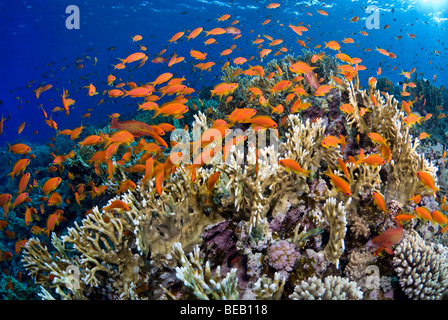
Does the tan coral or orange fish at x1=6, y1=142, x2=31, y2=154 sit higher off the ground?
the tan coral

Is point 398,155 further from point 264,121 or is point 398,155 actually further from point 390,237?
point 264,121

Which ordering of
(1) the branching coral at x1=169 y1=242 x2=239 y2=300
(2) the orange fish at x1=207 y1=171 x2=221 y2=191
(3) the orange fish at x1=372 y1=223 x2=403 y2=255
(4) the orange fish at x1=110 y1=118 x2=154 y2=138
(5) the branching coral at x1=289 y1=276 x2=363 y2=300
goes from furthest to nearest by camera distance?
(4) the orange fish at x1=110 y1=118 x2=154 y2=138
(2) the orange fish at x1=207 y1=171 x2=221 y2=191
(3) the orange fish at x1=372 y1=223 x2=403 y2=255
(5) the branching coral at x1=289 y1=276 x2=363 y2=300
(1) the branching coral at x1=169 y1=242 x2=239 y2=300

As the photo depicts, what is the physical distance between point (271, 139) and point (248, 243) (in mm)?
2329

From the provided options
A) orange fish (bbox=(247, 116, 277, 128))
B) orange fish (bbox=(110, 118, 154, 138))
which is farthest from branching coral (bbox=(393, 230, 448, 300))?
orange fish (bbox=(110, 118, 154, 138))

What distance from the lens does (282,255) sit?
8.98 ft

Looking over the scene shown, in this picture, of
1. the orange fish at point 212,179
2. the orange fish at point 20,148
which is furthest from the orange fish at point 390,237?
the orange fish at point 20,148

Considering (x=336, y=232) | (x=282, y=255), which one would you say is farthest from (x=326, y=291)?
(x=336, y=232)

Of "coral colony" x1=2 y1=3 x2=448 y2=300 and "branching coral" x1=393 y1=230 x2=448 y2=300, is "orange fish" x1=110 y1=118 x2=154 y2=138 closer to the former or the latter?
"coral colony" x1=2 y1=3 x2=448 y2=300

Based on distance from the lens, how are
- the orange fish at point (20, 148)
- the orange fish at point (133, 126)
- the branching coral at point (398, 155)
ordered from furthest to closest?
the orange fish at point (20, 148)
the branching coral at point (398, 155)
the orange fish at point (133, 126)

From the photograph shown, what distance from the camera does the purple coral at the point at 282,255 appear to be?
2.69 meters

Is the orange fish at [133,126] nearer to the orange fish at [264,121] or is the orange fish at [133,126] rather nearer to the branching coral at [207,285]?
the orange fish at [264,121]

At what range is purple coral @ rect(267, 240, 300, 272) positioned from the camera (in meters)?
2.69
